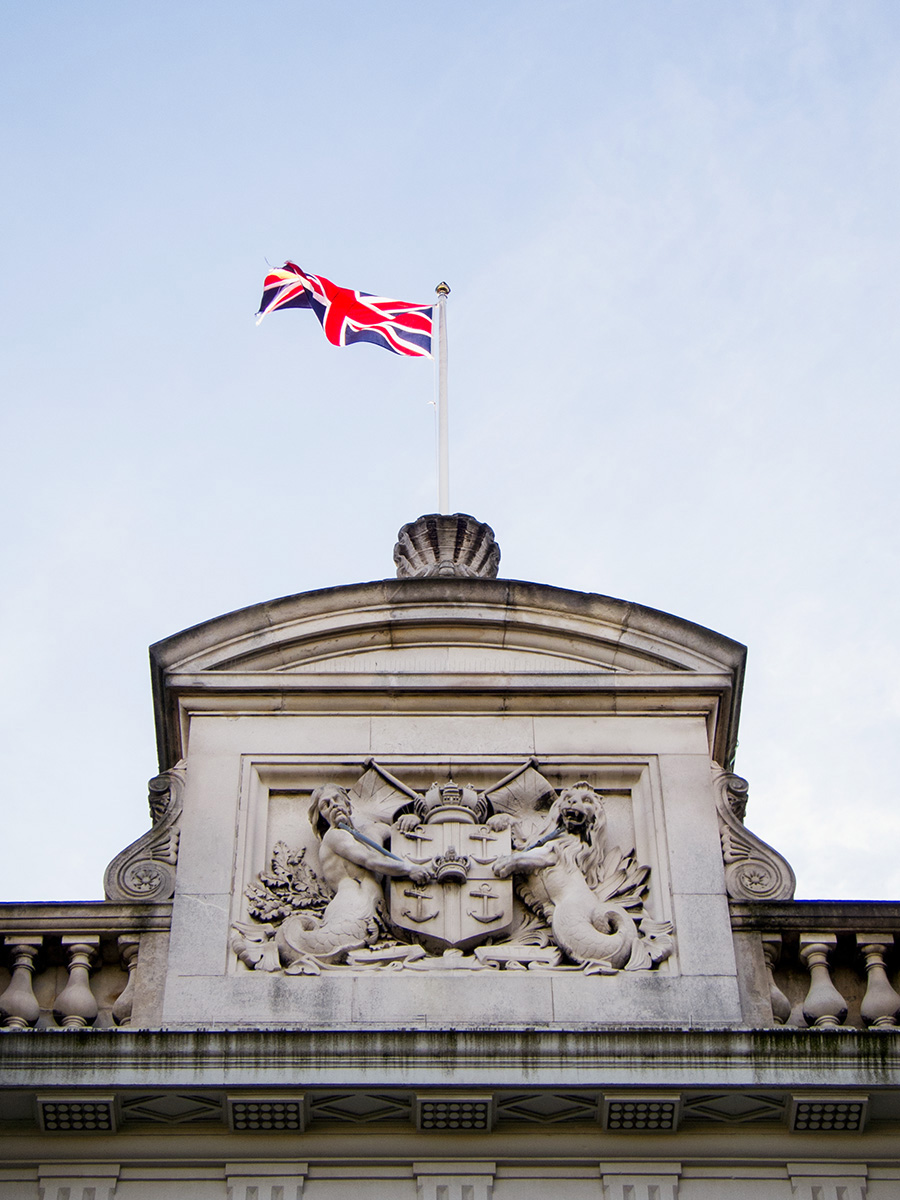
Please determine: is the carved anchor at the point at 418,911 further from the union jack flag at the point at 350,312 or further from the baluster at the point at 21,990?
the union jack flag at the point at 350,312

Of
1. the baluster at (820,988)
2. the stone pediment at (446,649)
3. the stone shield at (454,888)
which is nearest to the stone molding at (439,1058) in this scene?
the baluster at (820,988)

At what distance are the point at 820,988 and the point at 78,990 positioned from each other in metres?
4.99

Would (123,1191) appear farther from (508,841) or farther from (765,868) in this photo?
(765,868)

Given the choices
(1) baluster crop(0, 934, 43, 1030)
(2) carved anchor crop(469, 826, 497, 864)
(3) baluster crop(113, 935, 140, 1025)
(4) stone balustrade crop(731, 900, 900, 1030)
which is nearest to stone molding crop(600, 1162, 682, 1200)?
(4) stone balustrade crop(731, 900, 900, 1030)

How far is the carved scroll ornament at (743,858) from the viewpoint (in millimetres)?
16469

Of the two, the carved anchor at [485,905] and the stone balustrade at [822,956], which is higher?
the carved anchor at [485,905]

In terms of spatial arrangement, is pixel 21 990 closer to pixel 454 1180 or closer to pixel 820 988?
pixel 454 1180

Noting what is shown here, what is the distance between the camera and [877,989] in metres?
15.7

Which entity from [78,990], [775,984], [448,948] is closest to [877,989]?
[775,984]

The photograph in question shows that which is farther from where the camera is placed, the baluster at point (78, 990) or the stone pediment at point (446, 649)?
the stone pediment at point (446, 649)

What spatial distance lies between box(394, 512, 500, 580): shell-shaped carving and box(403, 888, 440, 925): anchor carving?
3810 mm

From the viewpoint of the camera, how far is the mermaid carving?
15.9m

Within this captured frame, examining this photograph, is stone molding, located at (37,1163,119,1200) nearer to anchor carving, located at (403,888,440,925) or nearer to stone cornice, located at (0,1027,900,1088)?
stone cornice, located at (0,1027,900,1088)

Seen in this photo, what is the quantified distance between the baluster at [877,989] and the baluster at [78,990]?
5169mm
